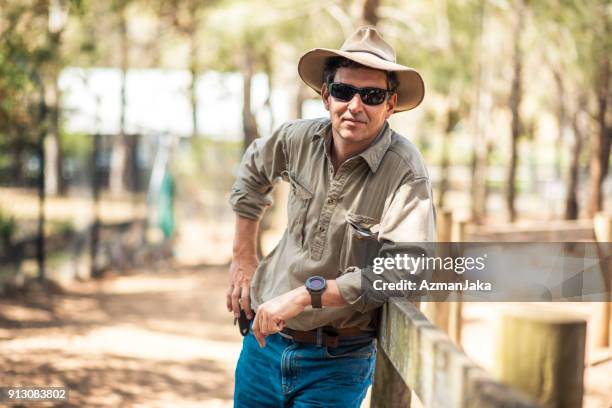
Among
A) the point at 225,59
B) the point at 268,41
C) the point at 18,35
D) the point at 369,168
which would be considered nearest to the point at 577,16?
the point at 268,41

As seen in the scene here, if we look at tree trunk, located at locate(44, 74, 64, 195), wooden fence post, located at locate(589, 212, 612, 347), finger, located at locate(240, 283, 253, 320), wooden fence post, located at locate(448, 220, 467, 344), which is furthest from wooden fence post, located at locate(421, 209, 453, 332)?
tree trunk, located at locate(44, 74, 64, 195)

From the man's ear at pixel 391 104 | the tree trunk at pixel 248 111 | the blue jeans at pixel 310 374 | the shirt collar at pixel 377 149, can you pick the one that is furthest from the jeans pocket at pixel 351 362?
the tree trunk at pixel 248 111

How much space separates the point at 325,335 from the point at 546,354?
1169 millimetres

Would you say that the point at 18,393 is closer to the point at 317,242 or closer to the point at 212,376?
the point at 212,376

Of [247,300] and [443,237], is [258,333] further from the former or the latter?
[443,237]

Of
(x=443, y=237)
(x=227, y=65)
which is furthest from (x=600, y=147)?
(x=443, y=237)

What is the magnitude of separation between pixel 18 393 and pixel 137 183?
9162 mm

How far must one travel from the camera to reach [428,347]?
1.86 meters

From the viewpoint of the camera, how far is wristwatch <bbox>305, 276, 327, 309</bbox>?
2.30 m

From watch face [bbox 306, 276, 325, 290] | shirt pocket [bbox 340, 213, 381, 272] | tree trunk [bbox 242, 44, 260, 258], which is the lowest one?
watch face [bbox 306, 276, 325, 290]

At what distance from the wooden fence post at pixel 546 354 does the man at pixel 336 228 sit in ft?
2.71

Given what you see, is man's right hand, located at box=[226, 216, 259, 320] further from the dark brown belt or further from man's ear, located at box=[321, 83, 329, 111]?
man's ear, located at box=[321, 83, 329, 111]

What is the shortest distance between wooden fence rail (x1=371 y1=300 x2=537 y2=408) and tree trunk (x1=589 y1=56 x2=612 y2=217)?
1556cm

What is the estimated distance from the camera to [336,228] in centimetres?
242
